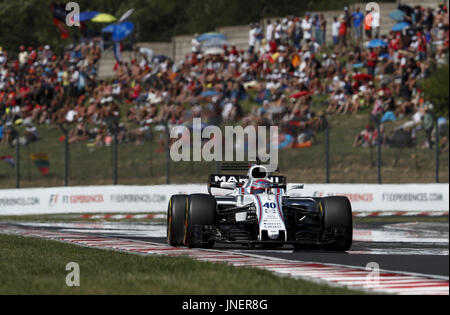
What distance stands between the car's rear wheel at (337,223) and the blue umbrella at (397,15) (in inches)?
866

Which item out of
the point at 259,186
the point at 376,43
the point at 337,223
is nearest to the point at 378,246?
the point at 337,223

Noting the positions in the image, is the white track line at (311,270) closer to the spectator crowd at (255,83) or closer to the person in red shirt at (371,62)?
the spectator crowd at (255,83)

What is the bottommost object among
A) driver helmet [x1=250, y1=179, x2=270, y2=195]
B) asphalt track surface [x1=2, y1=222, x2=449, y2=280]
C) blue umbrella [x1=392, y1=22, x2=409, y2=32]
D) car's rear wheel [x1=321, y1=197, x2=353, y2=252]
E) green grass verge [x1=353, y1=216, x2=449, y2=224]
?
asphalt track surface [x1=2, y1=222, x2=449, y2=280]

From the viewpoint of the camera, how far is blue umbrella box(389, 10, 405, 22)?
34.9 metres

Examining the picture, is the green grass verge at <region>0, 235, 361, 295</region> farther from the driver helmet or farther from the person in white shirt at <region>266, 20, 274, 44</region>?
the person in white shirt at <region>266, 20, 274, 44</region>

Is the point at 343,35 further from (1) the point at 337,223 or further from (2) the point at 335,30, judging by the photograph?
(1) the point at 337,223

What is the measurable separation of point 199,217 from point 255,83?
2091 centimetres

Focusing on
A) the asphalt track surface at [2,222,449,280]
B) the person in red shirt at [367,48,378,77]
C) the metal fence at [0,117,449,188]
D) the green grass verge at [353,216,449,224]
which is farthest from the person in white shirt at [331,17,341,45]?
the asphalt track surface at [2,222,449,280]

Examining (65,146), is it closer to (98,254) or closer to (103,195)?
(103,195)

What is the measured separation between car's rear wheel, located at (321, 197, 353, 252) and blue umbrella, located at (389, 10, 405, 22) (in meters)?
22.0

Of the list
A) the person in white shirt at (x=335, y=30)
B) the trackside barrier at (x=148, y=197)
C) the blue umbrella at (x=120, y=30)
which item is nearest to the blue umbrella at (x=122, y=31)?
the blue umbrella at (x=120, y=30)

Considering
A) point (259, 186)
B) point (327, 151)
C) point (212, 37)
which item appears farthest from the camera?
point (212, 37)

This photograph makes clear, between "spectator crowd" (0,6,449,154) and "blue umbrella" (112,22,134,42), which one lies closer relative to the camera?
"spectator crowd" (0,6,449,154)

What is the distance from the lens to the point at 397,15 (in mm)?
35156
